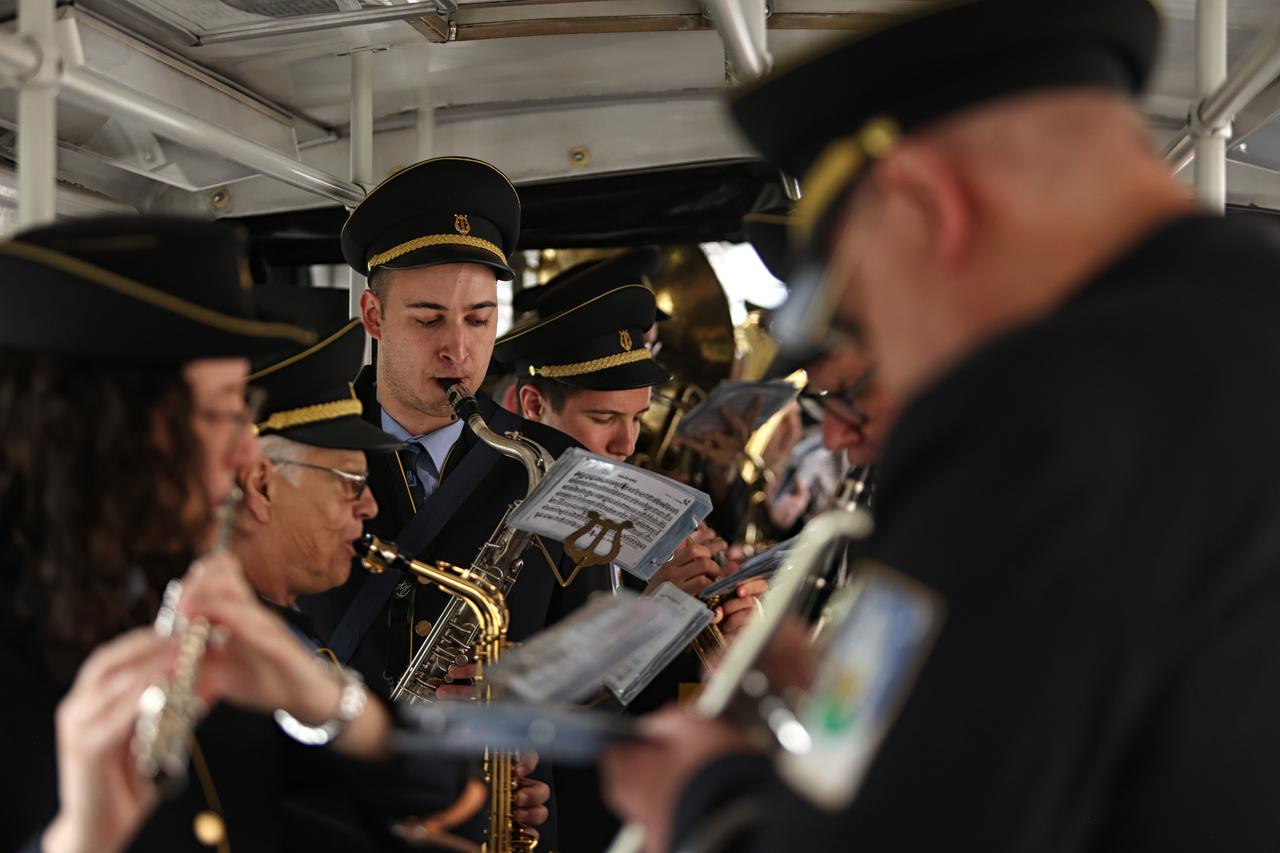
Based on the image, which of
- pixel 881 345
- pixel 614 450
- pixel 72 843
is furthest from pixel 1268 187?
pixel 72 843

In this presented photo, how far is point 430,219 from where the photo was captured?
371cm

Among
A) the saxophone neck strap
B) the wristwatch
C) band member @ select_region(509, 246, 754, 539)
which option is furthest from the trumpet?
band member @ select_region(509, 246, 754, 539)

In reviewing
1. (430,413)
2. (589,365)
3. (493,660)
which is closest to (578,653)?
(493,660)

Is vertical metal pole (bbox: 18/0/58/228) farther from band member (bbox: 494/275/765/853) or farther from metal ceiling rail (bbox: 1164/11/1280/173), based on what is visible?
metal ceiling rail (bbox: 1164/11/1280/173)

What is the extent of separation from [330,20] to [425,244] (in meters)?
0.85

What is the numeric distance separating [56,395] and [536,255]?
15.9 ft

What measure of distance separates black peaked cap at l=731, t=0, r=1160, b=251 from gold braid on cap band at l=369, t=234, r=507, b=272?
2.45 metres

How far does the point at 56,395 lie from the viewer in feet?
5.12

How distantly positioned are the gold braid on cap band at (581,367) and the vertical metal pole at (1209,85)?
5.73ft

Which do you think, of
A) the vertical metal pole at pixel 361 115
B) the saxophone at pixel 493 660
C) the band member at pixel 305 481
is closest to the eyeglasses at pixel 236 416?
the band member at pixel 305 481

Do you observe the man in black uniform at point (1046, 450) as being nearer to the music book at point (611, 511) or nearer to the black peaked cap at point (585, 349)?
the music book at point (611, 511)

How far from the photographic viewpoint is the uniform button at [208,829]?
5.67 ft

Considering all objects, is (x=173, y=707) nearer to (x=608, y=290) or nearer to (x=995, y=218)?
(x=995, y=218)

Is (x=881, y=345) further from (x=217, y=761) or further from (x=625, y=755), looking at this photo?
(x=217, y=761)
